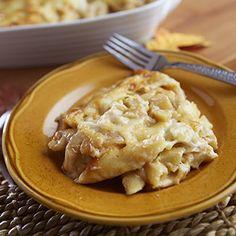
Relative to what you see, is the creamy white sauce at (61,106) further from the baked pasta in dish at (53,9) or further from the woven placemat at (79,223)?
the baked pasta in dish at (53,9)

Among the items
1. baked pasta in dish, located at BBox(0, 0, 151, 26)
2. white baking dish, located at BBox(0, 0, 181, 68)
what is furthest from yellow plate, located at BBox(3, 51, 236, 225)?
baked pasta in dish, located at BBox(0, 0, 151, 26)

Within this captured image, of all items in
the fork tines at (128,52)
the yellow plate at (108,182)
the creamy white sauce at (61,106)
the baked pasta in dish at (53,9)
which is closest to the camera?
the yellow plate at (108,182)

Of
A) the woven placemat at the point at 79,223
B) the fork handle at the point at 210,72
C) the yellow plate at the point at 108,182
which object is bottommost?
the woven placemat at the point at 79,223

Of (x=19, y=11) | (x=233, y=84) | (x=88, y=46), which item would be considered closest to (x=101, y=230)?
(x=233, y=84)

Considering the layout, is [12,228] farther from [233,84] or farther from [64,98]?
[233,84]

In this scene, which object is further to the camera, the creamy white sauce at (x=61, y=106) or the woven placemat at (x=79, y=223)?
the creamy white sauce at (x=61, y=106)

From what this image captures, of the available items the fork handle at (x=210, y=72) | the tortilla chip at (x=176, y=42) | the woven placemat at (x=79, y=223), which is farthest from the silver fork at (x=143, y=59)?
the woven placemat at (x=79, y=223)

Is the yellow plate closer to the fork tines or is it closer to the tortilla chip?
the fork tines
